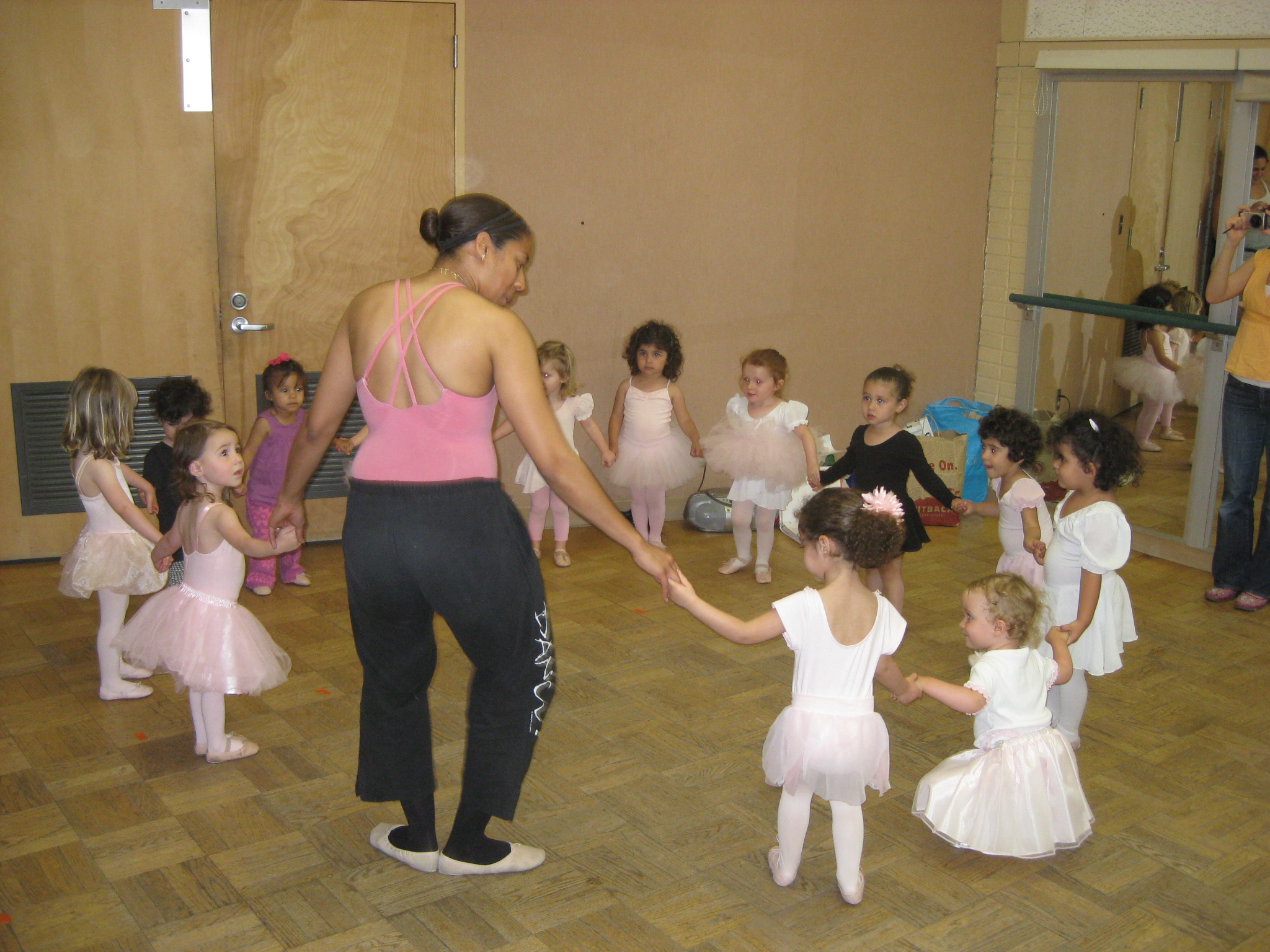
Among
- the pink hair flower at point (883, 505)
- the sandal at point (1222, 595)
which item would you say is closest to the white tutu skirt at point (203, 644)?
the pink hair flower at point (883, 505)

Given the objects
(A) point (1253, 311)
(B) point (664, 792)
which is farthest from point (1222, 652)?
(B) point (664, 792)

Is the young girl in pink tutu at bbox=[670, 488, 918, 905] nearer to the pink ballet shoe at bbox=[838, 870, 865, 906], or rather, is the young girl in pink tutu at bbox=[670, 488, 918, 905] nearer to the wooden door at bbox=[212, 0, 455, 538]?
the pink ballet shoe at bbox=[838, 870, 865, 906]

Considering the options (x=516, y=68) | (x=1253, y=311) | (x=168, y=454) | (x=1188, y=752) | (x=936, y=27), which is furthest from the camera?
(x=936, y=27)

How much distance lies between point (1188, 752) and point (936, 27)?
398 centimetres

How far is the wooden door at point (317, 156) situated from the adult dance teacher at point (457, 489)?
2666mm

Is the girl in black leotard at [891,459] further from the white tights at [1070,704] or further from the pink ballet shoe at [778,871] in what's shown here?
the pink ballet shoe at [778,871]

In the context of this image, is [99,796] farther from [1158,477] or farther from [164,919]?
[1158,477]

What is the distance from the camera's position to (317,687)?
3957mm

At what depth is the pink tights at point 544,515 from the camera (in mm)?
5312

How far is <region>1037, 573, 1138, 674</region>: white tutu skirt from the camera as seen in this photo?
3459 mm

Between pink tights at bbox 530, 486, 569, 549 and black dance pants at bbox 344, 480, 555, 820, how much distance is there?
2.57 m

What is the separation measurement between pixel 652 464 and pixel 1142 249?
2465 mm

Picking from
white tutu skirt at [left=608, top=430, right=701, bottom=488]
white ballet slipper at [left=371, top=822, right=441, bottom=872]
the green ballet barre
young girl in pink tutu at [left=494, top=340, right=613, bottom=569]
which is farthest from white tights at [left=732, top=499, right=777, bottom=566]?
white ballet slipper at [left=371, top=822, right=441, bottom=872]

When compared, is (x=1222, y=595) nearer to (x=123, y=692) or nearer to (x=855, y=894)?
(x=855, y=894)
